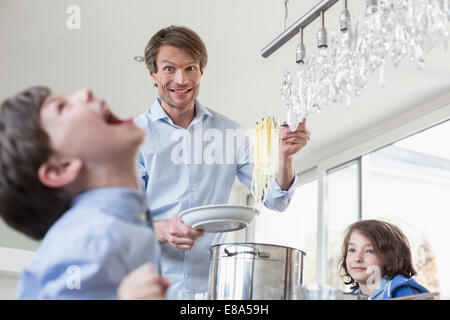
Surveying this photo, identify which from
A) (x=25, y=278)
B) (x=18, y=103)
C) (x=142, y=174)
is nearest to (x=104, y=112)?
(x=18, y=103)

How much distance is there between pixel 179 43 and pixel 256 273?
77cm

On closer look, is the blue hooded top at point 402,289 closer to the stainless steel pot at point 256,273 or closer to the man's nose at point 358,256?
the man's nose at point 358,256

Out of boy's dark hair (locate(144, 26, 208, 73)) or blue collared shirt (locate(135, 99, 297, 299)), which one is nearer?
blue collared shirt (locate(135, 99, 297, 299))

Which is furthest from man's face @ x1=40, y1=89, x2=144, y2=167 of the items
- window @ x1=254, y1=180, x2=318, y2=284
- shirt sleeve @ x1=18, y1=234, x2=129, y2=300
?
window @ x1=254, y1=180, x2=318, y2=284

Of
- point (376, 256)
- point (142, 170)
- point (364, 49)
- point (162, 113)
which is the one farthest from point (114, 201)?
point (376, 256)

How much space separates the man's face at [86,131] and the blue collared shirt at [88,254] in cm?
6

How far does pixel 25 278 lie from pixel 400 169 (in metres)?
4.01

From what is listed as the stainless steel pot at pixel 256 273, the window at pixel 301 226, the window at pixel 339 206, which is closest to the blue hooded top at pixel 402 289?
the stainless steel pot at pixel 256 273

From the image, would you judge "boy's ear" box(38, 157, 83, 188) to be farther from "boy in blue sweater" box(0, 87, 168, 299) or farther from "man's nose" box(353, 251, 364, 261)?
"man's nose" box(353, 251, 364, 261)

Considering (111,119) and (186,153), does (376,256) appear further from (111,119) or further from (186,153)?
(111,119)

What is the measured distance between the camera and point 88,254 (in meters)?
0.77

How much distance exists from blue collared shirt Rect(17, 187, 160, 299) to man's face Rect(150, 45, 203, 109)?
36.3 inches

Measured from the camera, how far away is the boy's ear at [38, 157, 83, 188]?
0.82 m
